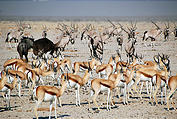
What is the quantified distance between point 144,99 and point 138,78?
36.7 inches

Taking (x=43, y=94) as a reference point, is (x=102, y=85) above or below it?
above

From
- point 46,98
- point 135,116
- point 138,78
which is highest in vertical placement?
point 138,78

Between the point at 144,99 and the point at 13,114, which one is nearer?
the point at 13,114

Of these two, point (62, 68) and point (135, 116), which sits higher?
point (62, 68)

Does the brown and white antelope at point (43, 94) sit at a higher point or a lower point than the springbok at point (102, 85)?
lower

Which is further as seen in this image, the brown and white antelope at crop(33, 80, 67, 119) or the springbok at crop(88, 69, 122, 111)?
the springbok at crop(88, 69, 122, 111)

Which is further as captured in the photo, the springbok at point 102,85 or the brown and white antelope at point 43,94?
the springbok at point 102,85

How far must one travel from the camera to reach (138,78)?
40.3 feet

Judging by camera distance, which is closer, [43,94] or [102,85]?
[43,94]

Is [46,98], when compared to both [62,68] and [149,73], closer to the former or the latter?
[149,73]

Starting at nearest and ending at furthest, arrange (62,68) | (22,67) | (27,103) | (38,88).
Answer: (38,88) → (27,103) → (22,67) → (62,68)

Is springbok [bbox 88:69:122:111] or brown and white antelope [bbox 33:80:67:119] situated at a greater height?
springbok [bbox 88:69:122:111]

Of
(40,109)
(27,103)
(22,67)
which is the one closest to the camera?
(40,109)

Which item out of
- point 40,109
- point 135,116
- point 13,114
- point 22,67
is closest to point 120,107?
point 135,116
